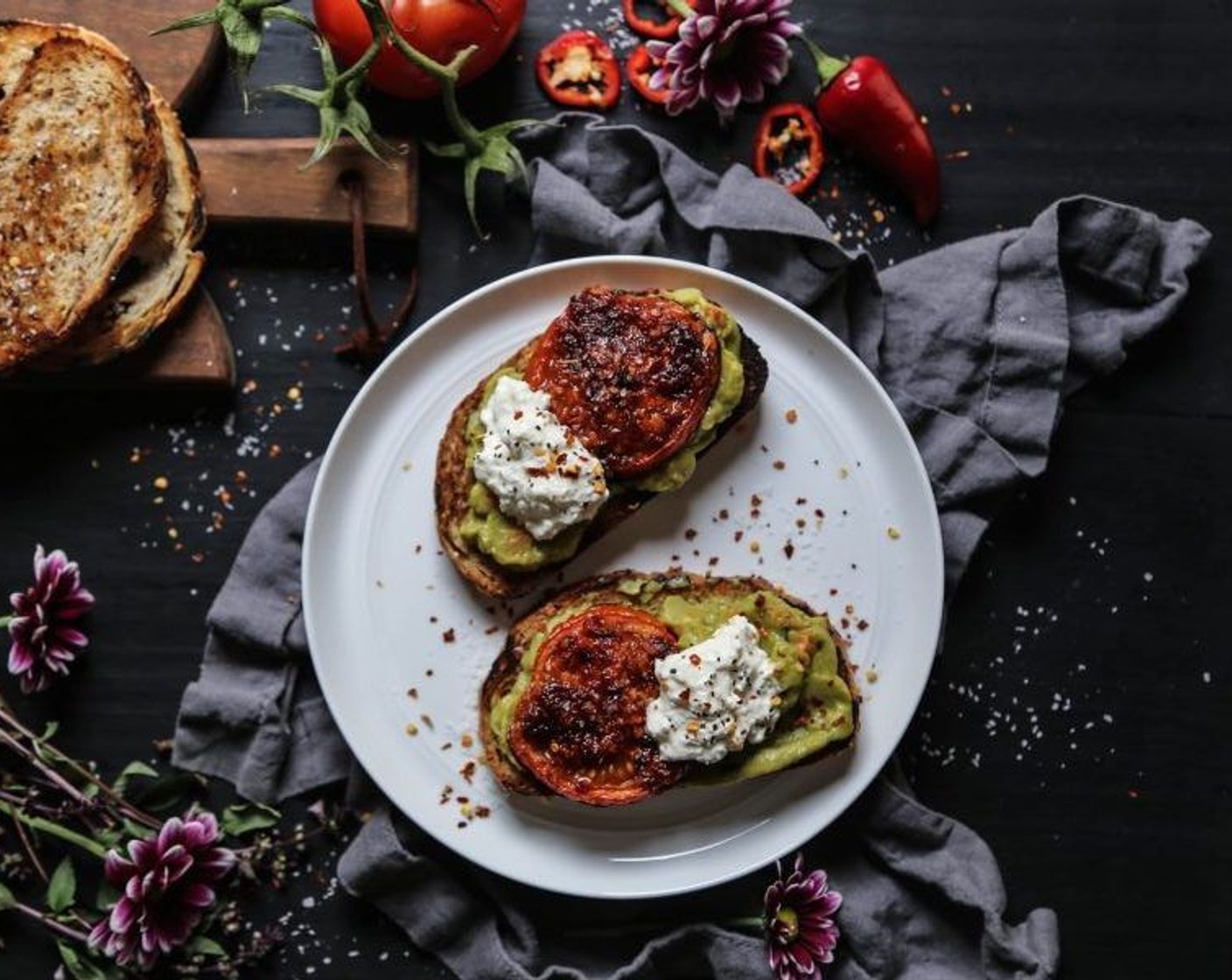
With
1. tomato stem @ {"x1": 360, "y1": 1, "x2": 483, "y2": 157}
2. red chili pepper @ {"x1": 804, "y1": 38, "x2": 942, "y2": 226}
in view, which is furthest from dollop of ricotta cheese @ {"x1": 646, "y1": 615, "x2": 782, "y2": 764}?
tomato stem @ {"x1": 360, "y1": 1, "x2": 483, "y2": 157}

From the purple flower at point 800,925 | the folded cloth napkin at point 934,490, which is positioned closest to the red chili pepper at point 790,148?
the folded cloth napkin at point 934,490

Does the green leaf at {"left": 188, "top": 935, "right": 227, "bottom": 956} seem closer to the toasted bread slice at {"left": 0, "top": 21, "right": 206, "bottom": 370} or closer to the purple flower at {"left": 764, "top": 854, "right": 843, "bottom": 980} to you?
the purple flower at {"left": 764, "top": 854, "right": 843, "bottom": 980}

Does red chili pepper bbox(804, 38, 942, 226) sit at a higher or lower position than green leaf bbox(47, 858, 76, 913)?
higher

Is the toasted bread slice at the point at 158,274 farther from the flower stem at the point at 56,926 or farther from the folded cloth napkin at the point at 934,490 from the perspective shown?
the flower stem at the point at 56,926

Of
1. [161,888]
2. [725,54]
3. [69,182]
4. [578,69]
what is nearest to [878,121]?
[725,54]

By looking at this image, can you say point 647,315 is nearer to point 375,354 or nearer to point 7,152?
point 375,354

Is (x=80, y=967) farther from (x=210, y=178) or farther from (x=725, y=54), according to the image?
(x=725, y=54)

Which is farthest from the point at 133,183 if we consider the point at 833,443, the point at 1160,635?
the point at 1160,635
